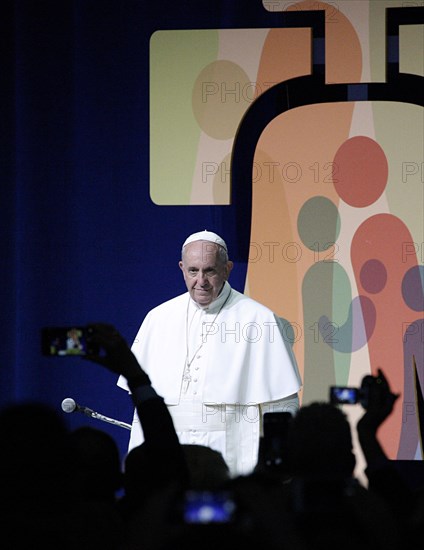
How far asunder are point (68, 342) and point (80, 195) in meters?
3.39

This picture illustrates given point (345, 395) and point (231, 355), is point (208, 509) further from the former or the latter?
point (231, 355)

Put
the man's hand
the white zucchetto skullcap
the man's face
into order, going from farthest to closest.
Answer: the white zucchetto skullcap
the man's face
the man's hand

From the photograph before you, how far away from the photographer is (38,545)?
2.29 m

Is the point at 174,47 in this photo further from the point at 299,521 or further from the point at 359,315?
the point at 299,521

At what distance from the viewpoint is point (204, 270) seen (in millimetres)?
5762

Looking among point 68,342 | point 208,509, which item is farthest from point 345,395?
point 208,509

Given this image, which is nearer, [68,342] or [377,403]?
[377,403]

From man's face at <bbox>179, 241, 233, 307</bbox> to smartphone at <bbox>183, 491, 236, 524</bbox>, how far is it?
3.55 m

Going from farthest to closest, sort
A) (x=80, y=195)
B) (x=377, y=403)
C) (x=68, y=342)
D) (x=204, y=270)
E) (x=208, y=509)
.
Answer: (x=80, y=195) → (x=204, y=270) → (x=68, y=342) → (x=377, y=403) → (x=208, y=509)

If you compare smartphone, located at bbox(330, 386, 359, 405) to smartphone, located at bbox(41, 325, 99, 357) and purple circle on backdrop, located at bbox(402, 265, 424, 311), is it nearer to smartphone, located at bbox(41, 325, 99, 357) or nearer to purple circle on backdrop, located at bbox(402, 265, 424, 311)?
smartphone, located at bbox(41, 325, 99, 357)

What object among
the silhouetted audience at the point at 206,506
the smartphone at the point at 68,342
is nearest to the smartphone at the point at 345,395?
the silhouetted audience at the point at 206,506

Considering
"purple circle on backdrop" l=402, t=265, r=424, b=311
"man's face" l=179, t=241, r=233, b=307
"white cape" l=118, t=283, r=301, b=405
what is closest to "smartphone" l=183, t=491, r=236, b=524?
"white cape" l=118, t=283, r=301, b=405

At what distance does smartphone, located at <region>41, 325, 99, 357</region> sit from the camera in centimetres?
335

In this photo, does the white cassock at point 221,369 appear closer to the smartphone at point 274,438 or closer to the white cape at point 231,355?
the white cape at point 231,355
